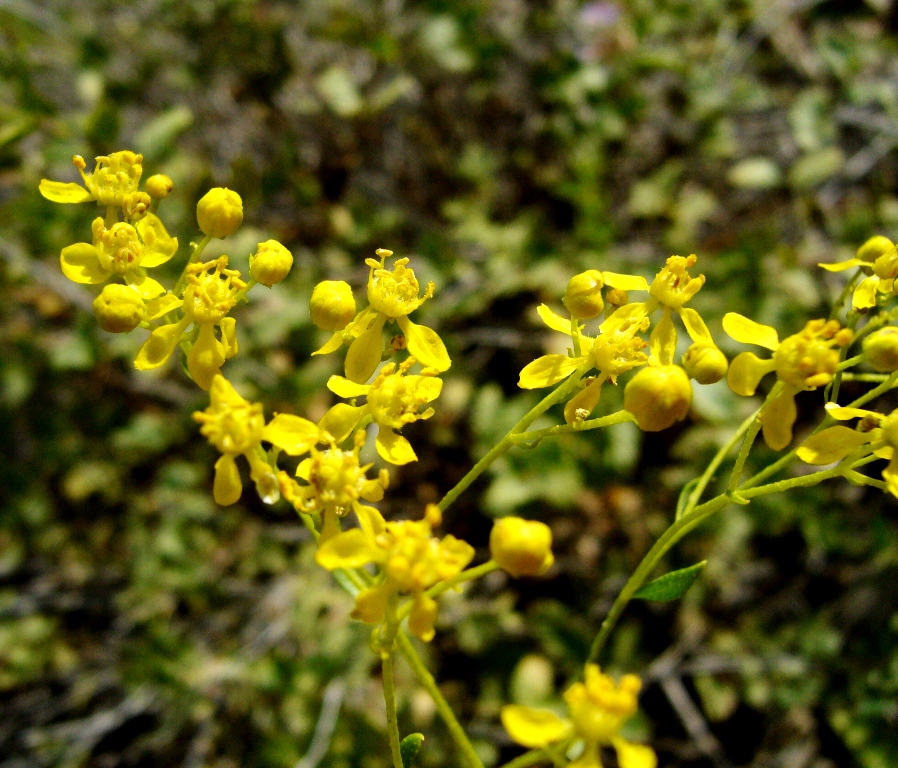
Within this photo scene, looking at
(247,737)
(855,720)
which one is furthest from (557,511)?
(247,737)

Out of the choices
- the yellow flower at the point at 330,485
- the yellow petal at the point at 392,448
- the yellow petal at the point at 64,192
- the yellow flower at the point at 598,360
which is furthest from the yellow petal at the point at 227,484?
the yellow petal at the point at 64,192

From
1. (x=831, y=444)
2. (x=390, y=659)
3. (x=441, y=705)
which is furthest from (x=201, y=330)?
(x=831, y=444)

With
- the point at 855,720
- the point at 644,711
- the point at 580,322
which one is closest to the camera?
the point at 580,322

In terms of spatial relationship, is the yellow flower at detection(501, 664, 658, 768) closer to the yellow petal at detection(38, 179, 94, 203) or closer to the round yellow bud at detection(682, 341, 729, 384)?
the round yellow bud at detection(682, 341, 729, 384)

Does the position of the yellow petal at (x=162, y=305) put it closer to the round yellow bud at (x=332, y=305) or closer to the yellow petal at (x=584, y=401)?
the round yellow bud at (x=332, y=305)

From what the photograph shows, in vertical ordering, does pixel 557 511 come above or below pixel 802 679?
above

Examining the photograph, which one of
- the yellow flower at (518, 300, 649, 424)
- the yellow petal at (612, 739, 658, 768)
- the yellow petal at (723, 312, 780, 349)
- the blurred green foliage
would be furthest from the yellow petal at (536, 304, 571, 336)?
the blurred green foliage

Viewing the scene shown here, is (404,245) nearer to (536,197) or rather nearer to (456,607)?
(536,197)

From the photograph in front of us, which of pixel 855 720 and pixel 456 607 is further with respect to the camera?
pixel 456 607
